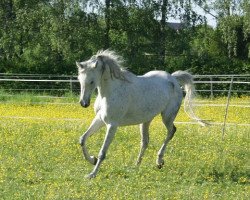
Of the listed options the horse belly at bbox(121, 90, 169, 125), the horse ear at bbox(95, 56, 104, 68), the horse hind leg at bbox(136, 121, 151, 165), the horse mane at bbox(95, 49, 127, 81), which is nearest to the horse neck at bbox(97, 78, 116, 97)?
the horse mane at bbox(95, 49, 127, 81)

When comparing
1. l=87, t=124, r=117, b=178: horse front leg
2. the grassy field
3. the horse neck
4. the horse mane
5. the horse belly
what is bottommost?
the grassy field

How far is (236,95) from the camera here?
87.7 ft

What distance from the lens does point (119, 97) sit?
9.08 meters

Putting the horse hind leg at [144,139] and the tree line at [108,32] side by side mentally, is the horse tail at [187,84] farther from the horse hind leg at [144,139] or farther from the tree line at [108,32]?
the tree line at [108,32]

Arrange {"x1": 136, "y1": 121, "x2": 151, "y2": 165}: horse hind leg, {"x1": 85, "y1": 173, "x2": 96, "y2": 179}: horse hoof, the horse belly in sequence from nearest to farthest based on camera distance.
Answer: {"x1": 85, "y1": 173, "x2": 96, "y2": 179}: horse hoof, the horse belly, {"x1": 136, "y1": 121, "x2": 151, "y2": 165}: horse hind leg

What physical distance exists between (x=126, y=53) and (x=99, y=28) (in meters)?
2.04

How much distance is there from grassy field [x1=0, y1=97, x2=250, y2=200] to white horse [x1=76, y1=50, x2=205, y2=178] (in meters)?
0.46

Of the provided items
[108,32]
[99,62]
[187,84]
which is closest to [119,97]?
[99,62]

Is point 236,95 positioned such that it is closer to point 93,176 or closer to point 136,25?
point 136,25

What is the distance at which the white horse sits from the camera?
8.66 meters

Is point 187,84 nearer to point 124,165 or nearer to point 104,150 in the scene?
point 124,165

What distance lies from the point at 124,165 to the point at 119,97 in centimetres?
109

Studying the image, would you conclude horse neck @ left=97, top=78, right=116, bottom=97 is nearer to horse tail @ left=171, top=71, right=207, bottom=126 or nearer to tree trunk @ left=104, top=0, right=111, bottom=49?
horse tail @ left=171, top=71, right=207, bottom=126

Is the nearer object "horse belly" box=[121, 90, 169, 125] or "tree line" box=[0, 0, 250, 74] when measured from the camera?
"horse belly" box=[121, 90, 169, 125]
